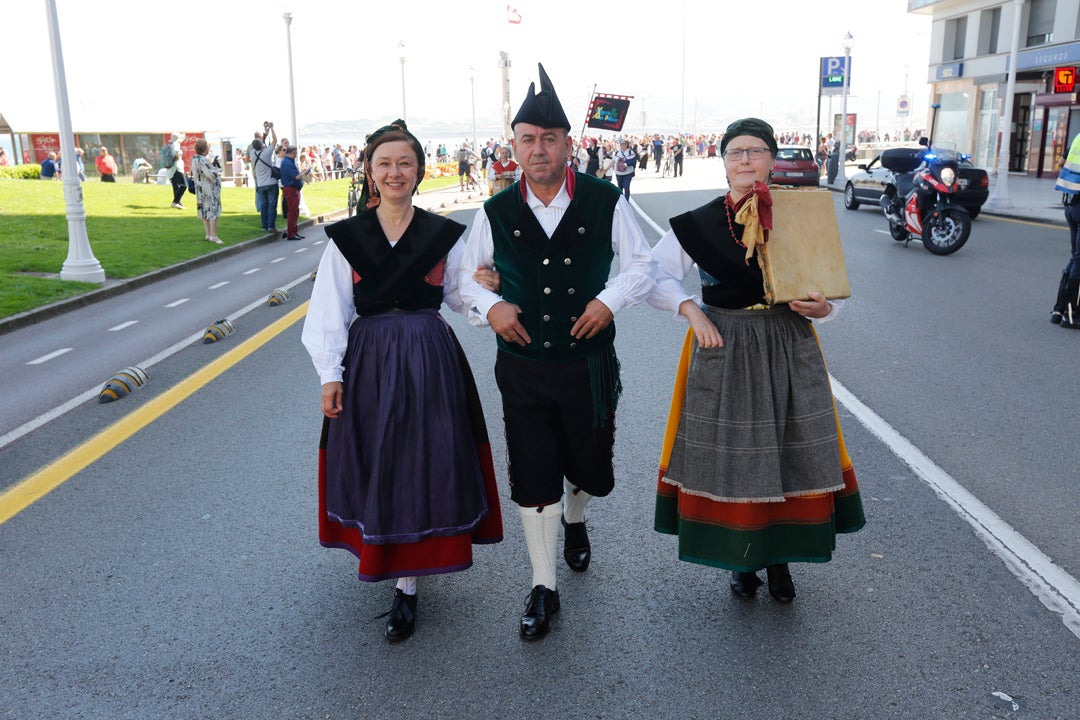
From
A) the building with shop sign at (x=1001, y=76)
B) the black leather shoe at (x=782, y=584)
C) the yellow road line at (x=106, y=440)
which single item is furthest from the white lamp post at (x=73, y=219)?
the building with shop sign at (x=1001, y=76)

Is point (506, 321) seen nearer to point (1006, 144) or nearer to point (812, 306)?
point (812, 306)

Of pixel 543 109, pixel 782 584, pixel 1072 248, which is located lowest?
pixel 782 584

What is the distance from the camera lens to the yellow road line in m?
4.88

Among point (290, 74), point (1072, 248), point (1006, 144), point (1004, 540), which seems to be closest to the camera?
point (1004, 540)

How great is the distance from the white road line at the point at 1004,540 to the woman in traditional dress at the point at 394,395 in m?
2.12

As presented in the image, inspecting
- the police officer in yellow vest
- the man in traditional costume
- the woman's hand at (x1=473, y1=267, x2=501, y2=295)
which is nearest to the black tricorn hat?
the man in traditional costume

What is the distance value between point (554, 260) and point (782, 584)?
1.48 metres

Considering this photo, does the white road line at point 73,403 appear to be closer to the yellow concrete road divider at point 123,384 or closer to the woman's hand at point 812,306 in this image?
the yellow concrete road divider at point 123,384

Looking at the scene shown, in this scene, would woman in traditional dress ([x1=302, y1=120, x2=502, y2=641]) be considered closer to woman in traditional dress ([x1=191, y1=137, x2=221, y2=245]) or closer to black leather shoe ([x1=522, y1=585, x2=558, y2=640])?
black leather shoe ([x1=522, y1=585, x2=558, y2=640])

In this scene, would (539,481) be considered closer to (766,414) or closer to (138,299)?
(766,414)

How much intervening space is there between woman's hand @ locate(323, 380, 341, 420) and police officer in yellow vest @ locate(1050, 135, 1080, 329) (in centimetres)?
679

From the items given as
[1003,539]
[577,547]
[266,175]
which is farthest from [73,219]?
[1003,539]

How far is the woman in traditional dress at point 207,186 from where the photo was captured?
666 inches

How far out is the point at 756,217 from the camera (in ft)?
10.5
